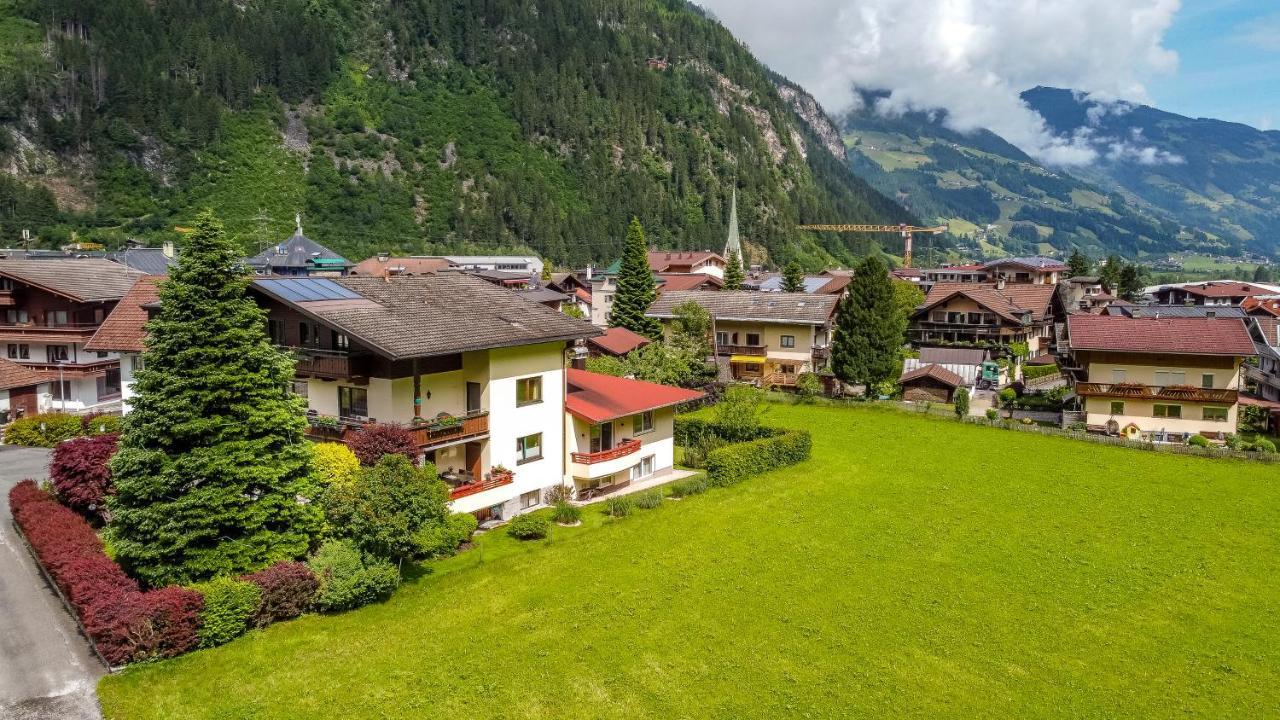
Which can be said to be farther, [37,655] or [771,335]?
[771,335]

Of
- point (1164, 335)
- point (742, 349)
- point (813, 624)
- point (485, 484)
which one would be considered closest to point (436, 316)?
point (485, 484)

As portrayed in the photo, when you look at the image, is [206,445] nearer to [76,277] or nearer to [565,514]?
[565,514]

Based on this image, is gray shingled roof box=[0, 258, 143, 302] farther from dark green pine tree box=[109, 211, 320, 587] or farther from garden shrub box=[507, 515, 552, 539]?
garden shrub box=[507, 515, 552, 539]

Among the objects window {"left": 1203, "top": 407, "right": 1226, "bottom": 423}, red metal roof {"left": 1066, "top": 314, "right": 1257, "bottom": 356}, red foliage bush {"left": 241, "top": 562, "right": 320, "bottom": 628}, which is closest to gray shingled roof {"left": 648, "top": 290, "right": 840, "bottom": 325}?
red metal roof {"left": 1066, "top": 314, "right": 1257, "bottom": 356}

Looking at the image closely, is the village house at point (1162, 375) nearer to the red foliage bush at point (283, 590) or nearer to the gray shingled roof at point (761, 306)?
the gray shingled roof at point (761, 306)

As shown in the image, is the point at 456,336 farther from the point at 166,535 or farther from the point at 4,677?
the point at 4,677

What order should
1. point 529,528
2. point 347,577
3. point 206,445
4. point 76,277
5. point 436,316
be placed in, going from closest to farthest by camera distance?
point 206,445 → point 347,577 → point 529,528 → point 436,316 → point 76,277
